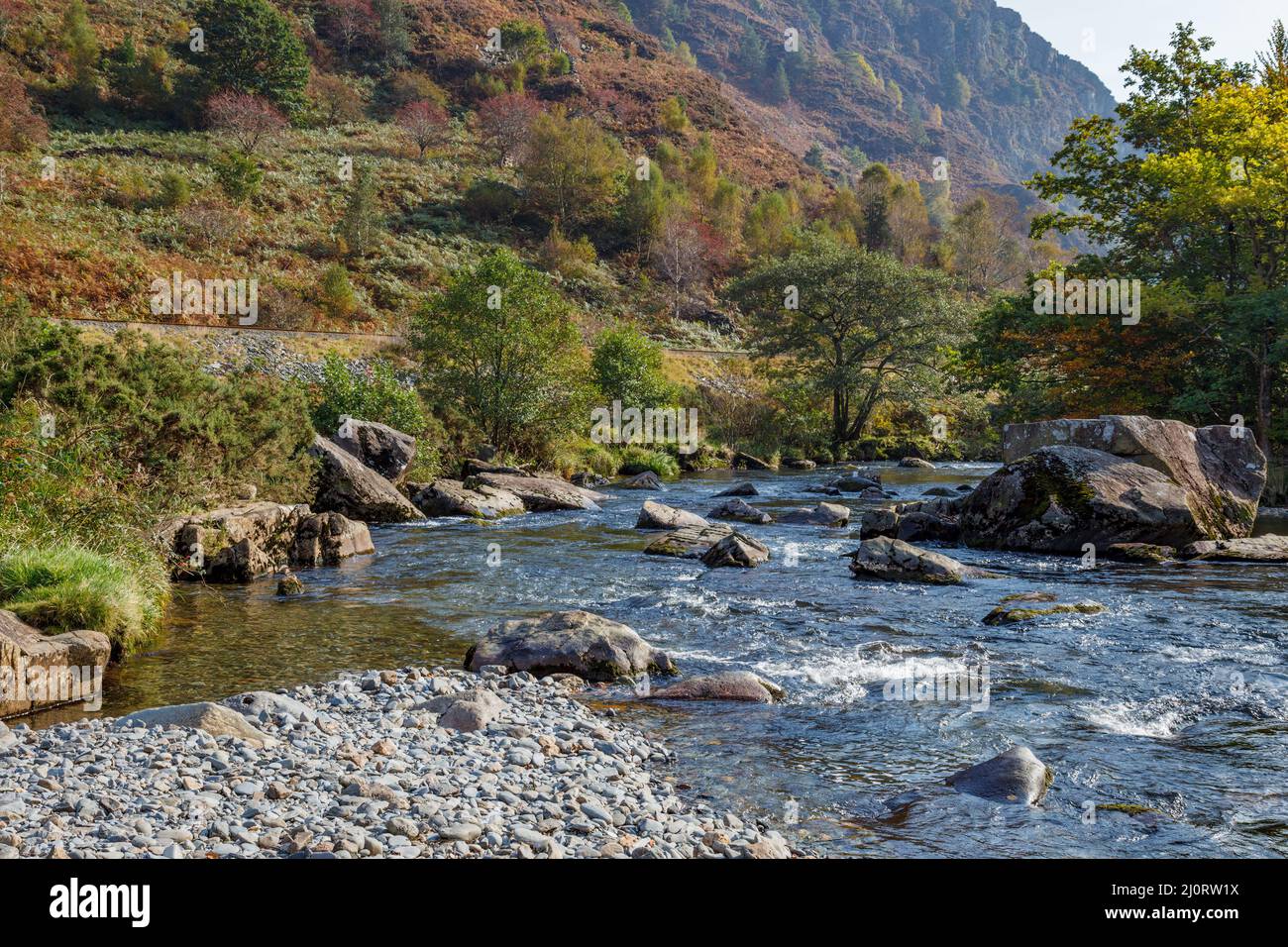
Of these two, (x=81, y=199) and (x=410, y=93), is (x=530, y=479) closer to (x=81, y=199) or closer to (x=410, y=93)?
(x=81, y=199)

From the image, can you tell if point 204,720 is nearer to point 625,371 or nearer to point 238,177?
point 625,371

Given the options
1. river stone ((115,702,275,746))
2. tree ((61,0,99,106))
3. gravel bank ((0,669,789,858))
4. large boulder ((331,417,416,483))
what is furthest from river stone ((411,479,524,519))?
tree ((61,0,99,106))

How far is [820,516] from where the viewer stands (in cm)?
1994

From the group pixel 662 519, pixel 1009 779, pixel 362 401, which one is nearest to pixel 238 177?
pixel 362 401

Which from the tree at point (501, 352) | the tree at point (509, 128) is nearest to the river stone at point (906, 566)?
the tree at point (501, 352)

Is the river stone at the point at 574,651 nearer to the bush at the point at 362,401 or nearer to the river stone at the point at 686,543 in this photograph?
the river stone at the point at 686,543

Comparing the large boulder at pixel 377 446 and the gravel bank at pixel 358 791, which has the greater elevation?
the large boulder at pixel 377 446

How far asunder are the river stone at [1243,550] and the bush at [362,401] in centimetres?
1816

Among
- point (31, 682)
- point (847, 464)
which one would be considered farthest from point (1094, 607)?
point (847, 464)

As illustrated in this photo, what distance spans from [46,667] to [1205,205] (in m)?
24.9

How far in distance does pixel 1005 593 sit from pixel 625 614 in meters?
5.49

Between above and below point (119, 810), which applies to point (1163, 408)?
above

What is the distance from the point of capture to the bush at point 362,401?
22.4 meters

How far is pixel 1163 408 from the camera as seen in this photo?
76.4 ft
